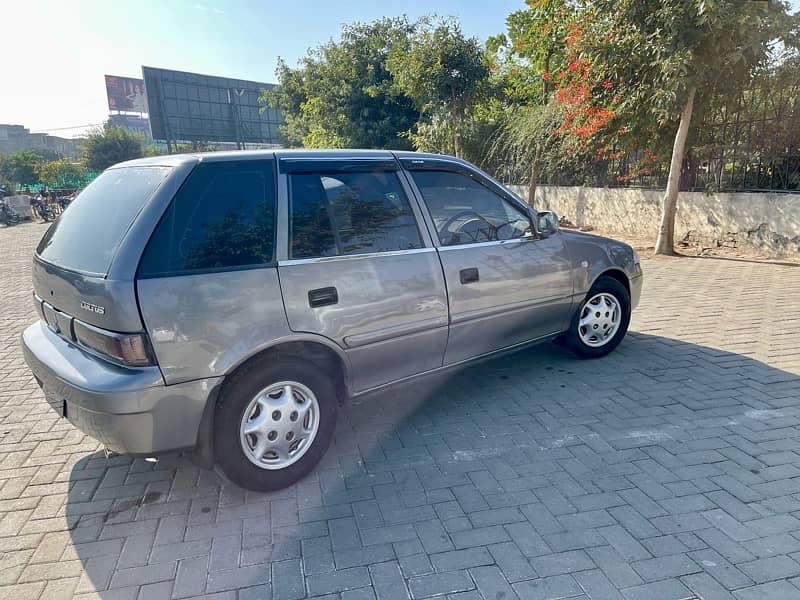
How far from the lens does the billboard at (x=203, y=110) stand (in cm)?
6431

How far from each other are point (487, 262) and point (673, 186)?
746 centimetres

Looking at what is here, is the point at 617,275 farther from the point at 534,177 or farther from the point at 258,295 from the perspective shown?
the point at 534,177

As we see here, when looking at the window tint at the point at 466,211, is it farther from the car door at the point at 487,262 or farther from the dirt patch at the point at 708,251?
the dirt patch at the point at 708,251

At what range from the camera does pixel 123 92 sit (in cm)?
7769

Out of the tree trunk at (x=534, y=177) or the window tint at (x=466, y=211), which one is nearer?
the window tint at (x=466, y=211)

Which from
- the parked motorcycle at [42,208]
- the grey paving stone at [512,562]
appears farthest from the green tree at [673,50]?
the parked motorcycle at [42,208]

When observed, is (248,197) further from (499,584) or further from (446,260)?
(499,584)

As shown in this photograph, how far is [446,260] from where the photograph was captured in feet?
10.8

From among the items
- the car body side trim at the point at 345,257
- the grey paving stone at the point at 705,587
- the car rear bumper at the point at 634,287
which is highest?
the car body side trim at the point at 345,257

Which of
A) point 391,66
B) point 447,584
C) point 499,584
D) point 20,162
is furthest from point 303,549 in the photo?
point 20,162

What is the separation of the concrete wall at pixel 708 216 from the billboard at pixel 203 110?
2347 inches

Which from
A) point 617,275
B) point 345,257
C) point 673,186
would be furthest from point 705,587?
point 673,186

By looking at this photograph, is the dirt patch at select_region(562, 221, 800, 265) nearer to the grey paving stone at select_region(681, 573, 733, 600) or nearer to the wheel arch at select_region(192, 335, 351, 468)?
the grey paving stone at select_region(681, 573, 733, 600)

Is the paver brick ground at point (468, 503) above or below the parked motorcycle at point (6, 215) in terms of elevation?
above
